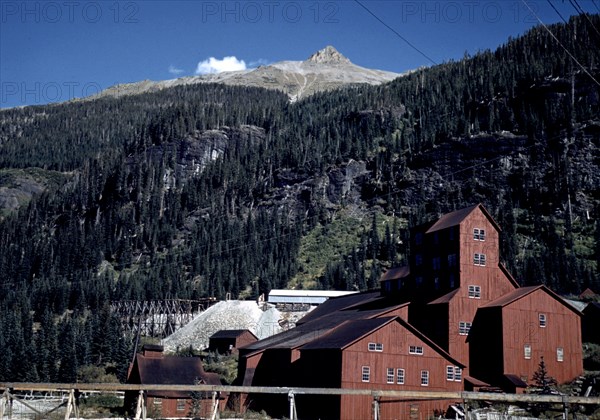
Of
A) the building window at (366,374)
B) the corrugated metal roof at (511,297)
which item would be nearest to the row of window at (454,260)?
the corrugated metal roof at (511,297)

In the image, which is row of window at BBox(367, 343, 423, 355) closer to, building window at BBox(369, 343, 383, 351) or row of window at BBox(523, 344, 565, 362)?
building window at BBox(369, 343, 383, 351)

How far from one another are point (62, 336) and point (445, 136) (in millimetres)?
101436

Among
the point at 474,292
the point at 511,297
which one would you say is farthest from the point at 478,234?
the point at 511,297

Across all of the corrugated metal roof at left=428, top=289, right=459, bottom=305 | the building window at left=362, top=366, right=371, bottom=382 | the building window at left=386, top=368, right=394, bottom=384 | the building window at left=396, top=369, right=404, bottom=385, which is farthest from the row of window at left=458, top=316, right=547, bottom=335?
the building window at left=362, top=366, right=371, bottom=382

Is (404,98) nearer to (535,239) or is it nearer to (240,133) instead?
(240,133)

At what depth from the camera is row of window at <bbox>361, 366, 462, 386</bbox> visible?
4697cm

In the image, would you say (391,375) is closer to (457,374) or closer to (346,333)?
(346,333)

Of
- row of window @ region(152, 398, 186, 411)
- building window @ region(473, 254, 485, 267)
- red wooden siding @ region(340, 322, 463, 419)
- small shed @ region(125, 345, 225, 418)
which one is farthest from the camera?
building window @ region(473, 254, 485, 267)

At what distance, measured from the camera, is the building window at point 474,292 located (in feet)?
186

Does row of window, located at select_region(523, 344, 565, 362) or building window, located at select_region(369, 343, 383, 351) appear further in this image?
row of window, located at select_region(523, 344, 565, 362)

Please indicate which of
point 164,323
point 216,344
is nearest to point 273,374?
point 216,344

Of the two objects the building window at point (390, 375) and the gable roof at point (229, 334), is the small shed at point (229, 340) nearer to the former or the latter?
the gable roof at point (229, 334)

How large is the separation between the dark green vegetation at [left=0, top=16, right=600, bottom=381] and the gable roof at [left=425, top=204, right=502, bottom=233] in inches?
1637

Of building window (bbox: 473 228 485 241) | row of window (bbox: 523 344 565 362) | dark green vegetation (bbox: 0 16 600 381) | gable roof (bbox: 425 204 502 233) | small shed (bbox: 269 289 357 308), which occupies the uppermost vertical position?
dark green vegetation (bbox: 0 16 600 381)
